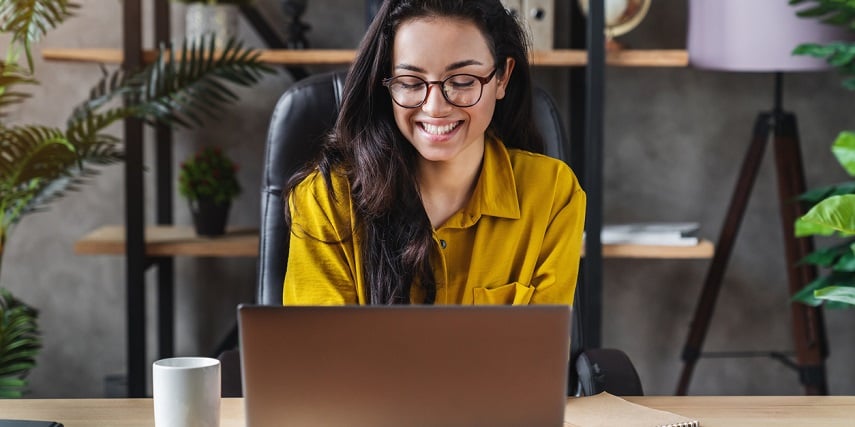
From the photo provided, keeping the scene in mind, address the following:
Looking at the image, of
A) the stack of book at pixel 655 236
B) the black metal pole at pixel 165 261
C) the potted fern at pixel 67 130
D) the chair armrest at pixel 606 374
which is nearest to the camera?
the chair armrest at pixel 606 374

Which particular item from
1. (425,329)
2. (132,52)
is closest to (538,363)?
(425,329)

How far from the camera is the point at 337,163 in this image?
1590mm

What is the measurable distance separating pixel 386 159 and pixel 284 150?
24 centimetres

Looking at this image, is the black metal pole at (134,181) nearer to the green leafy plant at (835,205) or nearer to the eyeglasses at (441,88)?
the eyeglasses at (441,88)

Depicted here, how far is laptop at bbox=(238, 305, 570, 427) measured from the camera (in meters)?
0.96

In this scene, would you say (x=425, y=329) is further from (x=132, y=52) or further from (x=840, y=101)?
(x=840, y=101)

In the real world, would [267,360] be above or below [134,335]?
above

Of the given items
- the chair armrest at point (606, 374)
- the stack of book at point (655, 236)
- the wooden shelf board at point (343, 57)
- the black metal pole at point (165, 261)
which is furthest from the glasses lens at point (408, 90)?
the black metal pole at point (165, 261)

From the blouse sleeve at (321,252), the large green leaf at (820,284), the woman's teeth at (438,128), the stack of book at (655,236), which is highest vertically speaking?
the woman's teeth at (438,128)

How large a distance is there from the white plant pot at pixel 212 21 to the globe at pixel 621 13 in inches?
35.3

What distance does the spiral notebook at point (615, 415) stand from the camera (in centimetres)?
117

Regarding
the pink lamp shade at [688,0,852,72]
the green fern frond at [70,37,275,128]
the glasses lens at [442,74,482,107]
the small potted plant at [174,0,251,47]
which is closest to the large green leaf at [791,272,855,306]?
the pink lamp shade at [688,0,852,72]

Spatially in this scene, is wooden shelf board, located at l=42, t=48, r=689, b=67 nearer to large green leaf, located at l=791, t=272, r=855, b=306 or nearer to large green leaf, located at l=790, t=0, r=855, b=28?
large green leaf, located at l=790, t=0, r=855, b=28

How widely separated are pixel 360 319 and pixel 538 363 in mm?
175
